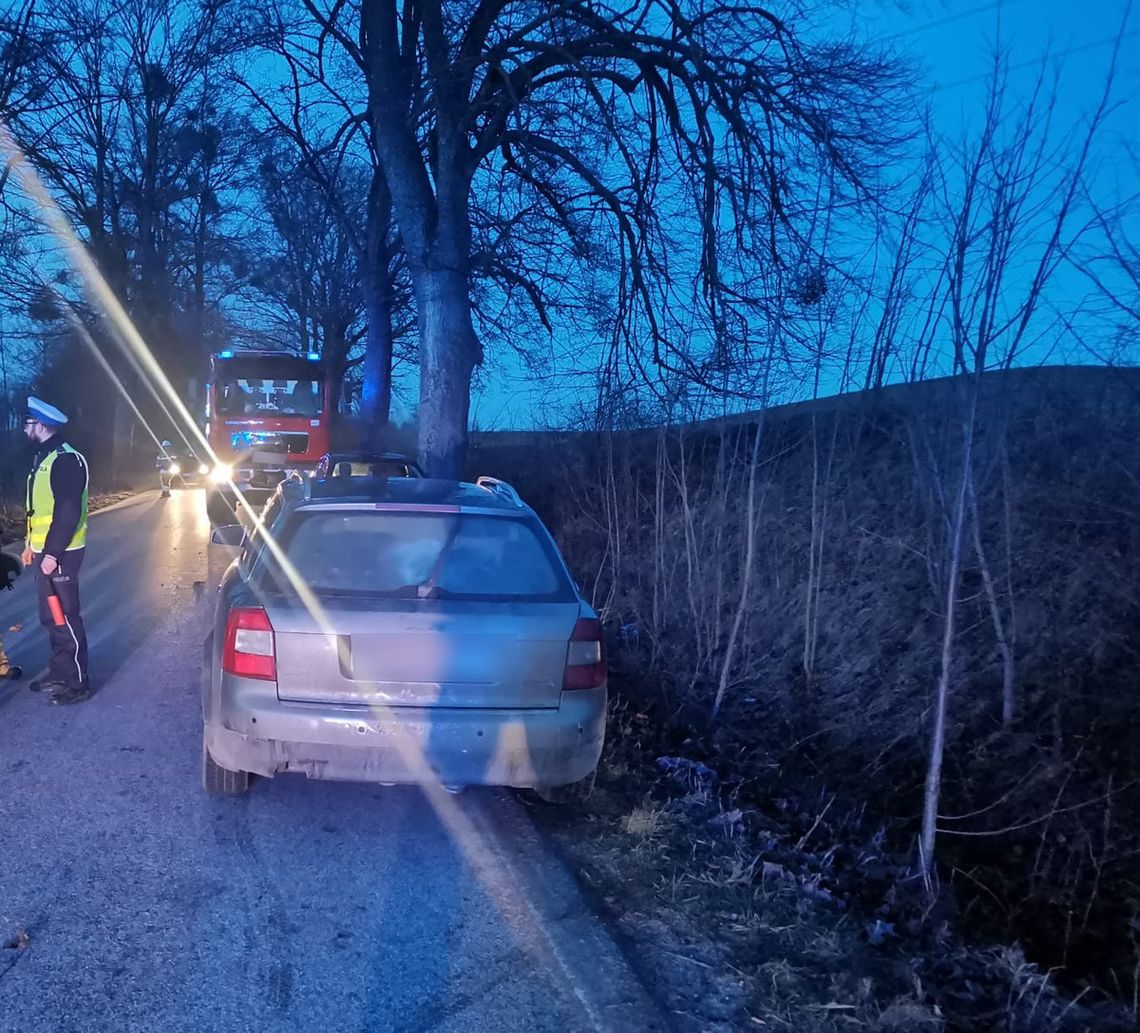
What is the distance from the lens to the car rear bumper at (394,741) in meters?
4.28

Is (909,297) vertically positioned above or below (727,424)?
above

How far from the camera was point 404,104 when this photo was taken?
12781 mm

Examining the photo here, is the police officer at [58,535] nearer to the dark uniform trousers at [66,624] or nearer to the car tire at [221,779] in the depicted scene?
the dark uniform trousers at [66,624]

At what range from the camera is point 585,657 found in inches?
178

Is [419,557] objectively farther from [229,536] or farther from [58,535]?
[58,535]

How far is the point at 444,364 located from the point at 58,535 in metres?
6.85

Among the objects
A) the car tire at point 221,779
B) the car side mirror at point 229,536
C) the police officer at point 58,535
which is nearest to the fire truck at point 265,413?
the car side mirror at point 229,536

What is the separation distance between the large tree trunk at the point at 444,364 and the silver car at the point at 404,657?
7.96 m

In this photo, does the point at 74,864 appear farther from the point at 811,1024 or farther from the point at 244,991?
the point at 811,1024

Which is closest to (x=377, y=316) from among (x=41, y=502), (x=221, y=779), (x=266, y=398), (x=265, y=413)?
(x=266, y=398)

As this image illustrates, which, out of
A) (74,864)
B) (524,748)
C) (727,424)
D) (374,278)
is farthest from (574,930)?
(374,278)

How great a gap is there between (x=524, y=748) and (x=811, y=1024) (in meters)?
1.65

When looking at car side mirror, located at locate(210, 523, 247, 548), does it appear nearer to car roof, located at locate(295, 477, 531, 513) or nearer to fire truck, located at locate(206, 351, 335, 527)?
car roof, located at locate(295, 477, 531, 513)

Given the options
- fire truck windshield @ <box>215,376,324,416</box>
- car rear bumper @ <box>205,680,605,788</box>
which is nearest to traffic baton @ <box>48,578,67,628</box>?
car rear bumper @ <box>205,680,605,788</box>
